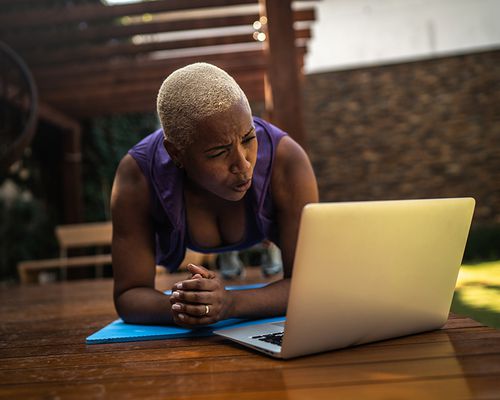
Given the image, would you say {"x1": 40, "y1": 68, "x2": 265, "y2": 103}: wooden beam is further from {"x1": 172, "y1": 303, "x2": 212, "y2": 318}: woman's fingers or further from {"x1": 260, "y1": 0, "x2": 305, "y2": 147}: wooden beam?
{"x1": 172, "y1": 303, "x2": 212, "y2": 318}: woman's fingers

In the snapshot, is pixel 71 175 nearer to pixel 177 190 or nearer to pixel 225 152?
pixel 177 190

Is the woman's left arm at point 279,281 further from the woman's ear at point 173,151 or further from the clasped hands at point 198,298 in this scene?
the woman's ear at point 173,151

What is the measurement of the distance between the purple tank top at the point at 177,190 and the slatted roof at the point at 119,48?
269cm

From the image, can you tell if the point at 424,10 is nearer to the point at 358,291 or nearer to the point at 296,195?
A: the point at 296,195

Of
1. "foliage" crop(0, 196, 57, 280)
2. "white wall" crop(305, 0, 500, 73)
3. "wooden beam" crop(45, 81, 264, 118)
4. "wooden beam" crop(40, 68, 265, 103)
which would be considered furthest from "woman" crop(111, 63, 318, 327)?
"white wall" crop(305, 0, 500, 73)

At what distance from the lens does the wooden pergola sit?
3.43 meters

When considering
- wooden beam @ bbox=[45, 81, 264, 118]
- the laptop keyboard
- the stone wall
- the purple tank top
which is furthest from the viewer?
the stone wall

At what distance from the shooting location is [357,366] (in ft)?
3.09

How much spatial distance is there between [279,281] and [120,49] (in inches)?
143

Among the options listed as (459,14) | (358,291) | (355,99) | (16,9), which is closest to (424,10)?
(459,14)

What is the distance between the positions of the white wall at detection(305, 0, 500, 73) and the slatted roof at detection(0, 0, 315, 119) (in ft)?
9.16

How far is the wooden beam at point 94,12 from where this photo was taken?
4.02 meters

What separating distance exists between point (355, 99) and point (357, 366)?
24.0 feet

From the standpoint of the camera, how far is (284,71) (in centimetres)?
343
